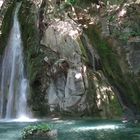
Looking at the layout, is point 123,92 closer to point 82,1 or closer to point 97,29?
point 97,29

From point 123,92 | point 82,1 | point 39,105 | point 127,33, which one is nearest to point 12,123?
point 39,105

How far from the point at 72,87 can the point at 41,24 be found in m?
5.19

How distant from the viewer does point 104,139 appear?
1516 cm

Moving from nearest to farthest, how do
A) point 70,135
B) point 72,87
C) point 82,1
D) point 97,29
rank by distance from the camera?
Result: point 70,135
point 72,87
point 97,29
point 82,1

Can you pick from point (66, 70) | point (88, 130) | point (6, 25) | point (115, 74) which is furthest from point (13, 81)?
point (88, 130)


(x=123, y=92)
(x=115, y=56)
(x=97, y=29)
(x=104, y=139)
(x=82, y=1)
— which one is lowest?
(x=104, y=139)

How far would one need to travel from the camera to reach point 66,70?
79.8 feet

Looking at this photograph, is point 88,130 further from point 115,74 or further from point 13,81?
point 13,81

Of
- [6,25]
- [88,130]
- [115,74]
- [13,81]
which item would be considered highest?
[6,25]

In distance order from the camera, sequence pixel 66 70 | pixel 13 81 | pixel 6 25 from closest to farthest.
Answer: pixel 66 70, pixel 13 81, pixel 6 25

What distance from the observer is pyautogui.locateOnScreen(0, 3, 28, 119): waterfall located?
2494 centimetres

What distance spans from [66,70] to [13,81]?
12.0ft

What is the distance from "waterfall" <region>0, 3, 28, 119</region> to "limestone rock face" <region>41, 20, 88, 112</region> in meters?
1.91

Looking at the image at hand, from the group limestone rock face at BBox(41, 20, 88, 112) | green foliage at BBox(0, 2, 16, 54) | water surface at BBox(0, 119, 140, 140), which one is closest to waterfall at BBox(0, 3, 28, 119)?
green foliage at BBox(0, 2, 16, 54)
